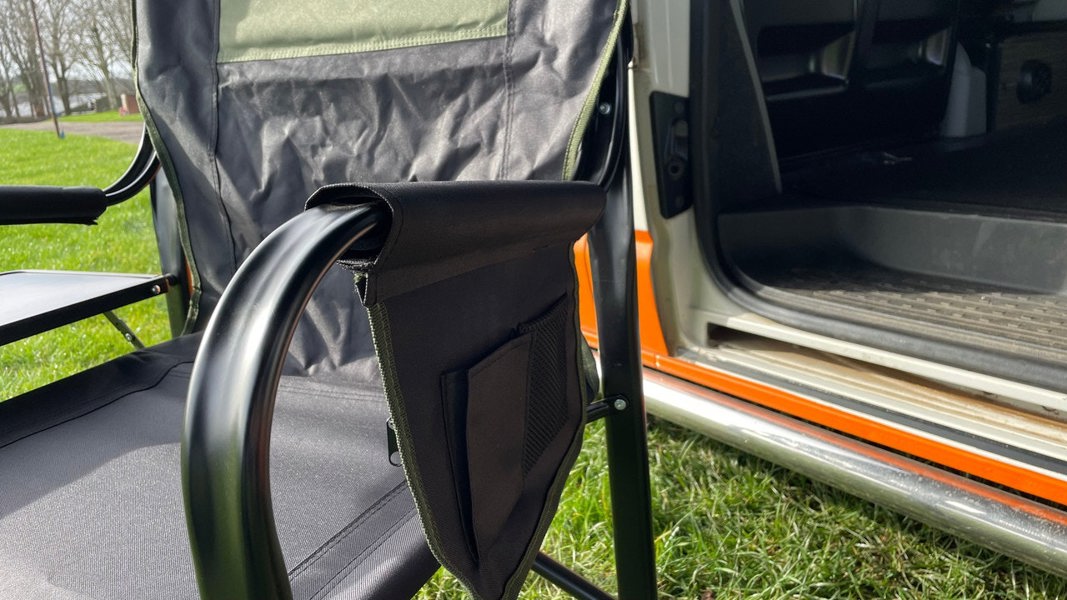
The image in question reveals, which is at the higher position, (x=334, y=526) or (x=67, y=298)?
(x=67, y=298)

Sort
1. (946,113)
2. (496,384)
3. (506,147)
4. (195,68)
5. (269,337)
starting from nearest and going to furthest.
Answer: (269,337)
(496,384)
(506,147)
(195,68)
(946,113)

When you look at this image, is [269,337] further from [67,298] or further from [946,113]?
[946,113]

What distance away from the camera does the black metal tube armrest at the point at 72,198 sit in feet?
3.36

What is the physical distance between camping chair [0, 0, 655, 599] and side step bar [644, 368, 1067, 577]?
0.30 m

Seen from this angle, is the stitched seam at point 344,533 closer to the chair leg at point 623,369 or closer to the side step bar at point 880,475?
the chair leg at point 623,369

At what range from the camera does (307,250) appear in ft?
1.57

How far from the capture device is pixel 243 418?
45 cm

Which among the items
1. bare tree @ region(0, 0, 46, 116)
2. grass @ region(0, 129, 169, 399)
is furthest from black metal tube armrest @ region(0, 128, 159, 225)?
Result: bare tree @ region(0, 0, 46, 116)

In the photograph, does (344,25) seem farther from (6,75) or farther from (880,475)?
(6,75)

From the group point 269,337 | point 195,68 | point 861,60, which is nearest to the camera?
point 269,337

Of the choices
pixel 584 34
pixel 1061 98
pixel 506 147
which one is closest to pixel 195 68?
pixel 506 147

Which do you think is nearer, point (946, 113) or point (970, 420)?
point (970, 420)

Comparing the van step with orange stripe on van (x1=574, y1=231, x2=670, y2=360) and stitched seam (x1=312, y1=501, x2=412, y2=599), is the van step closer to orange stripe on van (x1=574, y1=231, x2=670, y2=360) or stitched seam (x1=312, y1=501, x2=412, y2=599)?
orange stripe on van (x1=574, y1=231, x2=670, y2=360)

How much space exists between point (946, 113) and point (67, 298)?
246 centimetres
